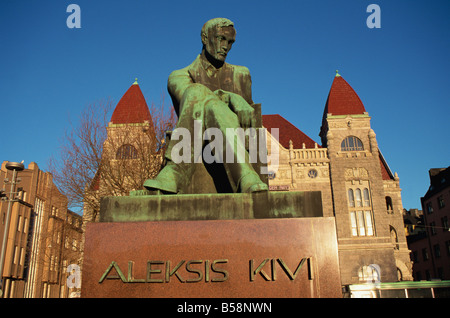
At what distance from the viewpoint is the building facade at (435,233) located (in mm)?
39531

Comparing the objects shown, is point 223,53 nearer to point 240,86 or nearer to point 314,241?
point 240,86

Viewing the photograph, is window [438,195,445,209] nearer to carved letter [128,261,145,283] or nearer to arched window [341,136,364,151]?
arched window [341,136,364,151]

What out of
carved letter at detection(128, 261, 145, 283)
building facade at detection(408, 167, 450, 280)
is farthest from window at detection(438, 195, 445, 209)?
carved letter at detection(128, 261, 145, 283)

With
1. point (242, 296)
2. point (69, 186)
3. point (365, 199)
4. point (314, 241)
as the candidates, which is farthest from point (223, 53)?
point (365, 199)

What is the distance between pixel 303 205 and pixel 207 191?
3.89 ft

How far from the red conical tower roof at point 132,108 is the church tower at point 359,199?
624 inches

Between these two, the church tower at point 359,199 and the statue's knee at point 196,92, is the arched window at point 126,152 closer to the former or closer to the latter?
the statue's knee at point 196,92

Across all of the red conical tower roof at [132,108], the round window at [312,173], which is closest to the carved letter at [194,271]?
the red conical tower roof at [132,108]

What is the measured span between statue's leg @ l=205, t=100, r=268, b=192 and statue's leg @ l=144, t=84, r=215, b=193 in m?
0.10

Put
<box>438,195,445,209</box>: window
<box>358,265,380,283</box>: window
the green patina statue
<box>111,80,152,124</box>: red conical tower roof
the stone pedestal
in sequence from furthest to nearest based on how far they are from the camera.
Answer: <box>438,195,445,209</box>: window
<box>358,265,380,283</box>: window
<box>111,80,152,124</box>: red conical tower roof
the green patina statue
the stone pedestal

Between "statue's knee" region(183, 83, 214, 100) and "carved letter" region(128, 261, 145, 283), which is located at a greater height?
"statue's knee" region(183, 83, 214, 100)

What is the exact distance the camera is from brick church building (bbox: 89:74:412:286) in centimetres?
3005

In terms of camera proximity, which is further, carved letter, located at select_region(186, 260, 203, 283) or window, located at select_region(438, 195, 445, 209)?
window, located at select_region(438, 195, 445, 209)

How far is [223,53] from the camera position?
442cm
